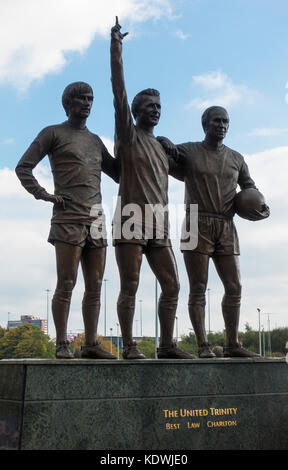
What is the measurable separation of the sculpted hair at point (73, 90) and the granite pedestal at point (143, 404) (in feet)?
10.0

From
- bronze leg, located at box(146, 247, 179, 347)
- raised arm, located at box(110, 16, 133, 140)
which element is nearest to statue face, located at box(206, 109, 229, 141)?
raised arm, located at box(110, 16, 133, 140)

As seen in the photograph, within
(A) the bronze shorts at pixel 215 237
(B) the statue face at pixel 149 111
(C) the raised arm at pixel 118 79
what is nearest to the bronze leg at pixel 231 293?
(A) the bronze shorts at pixel 215 237

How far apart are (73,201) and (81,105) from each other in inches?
45.9

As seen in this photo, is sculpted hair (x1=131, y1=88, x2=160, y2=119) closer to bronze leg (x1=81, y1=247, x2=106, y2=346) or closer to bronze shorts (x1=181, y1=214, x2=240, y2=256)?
bronze shorts (x1=181, y1=214, x2=240, y2=256)

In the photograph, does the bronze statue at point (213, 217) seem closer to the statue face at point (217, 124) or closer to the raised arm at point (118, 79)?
the statue face at point (217, 124)

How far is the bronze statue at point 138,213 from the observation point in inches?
251

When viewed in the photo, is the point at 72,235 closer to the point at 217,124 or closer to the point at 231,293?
the point at 231,293

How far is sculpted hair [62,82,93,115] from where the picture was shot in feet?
A: 21.6

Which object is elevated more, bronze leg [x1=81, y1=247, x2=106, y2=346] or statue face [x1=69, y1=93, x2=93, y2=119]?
statue face [x1=69, y1=93, x2=93, y2=119]

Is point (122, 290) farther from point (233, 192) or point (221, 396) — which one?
point (233, 192)

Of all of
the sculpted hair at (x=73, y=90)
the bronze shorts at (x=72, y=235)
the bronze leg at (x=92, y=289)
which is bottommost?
the bronze leg at (x=92, y=289)

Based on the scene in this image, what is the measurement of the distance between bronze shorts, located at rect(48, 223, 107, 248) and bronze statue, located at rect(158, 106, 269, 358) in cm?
136

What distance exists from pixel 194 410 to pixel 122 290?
1.51 meters
